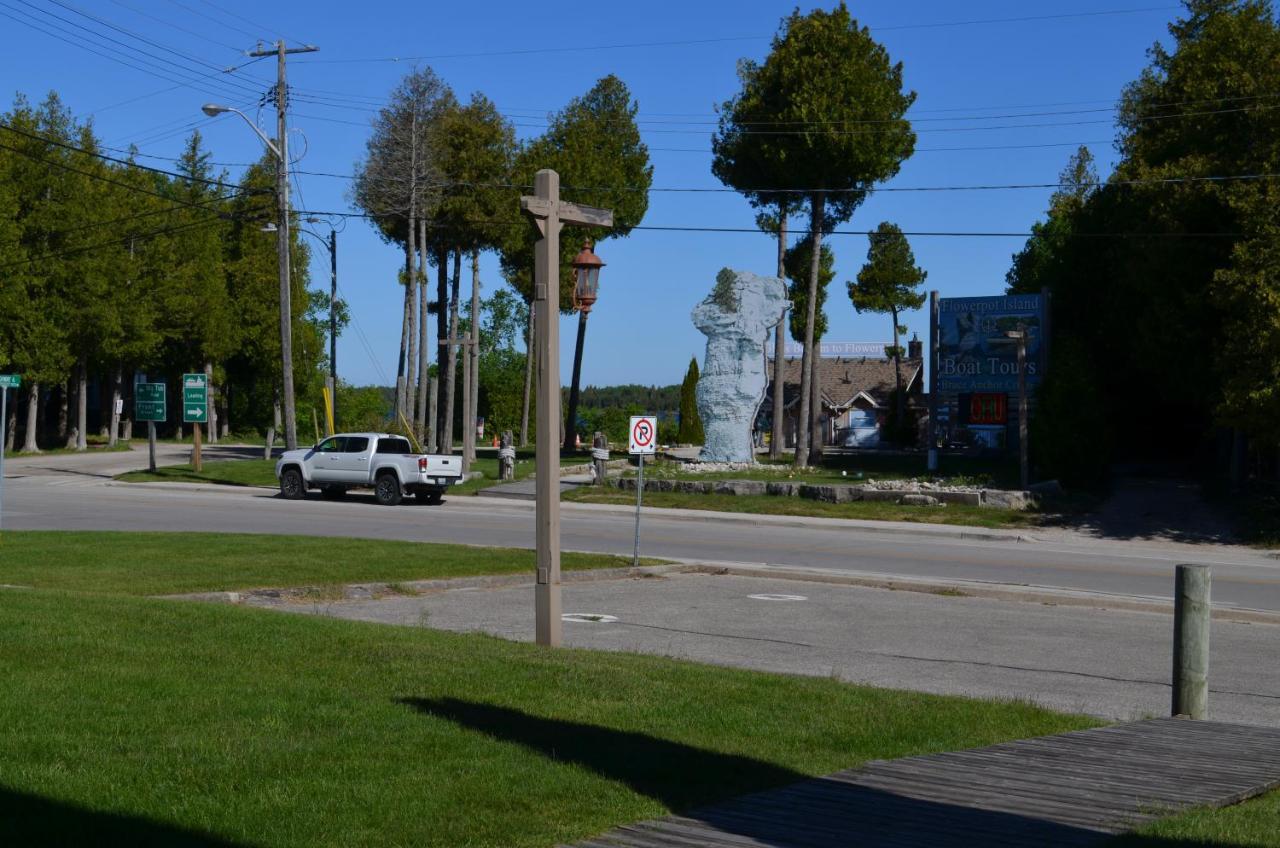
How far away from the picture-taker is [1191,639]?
865 centimetres

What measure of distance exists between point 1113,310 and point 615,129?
73.5 ft

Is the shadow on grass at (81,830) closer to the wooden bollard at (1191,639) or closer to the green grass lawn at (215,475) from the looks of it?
the wooden bollard at (1191,639)

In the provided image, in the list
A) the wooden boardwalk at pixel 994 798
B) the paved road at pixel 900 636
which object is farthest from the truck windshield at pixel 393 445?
the wooden boardwalk at pixel 994 798

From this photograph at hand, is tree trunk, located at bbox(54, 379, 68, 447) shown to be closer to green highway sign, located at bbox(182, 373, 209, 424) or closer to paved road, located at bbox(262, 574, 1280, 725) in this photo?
green highway sign, located at bbox(182, 373, 209, 424)

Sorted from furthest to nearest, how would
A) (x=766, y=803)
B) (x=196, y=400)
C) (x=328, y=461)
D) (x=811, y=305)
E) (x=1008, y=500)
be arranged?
(x=196, y=400)
(x=811, y=305)
(x=328, y=461)
(x=1008, y=500)
(x=766, y=803)

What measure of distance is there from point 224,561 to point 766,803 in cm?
1347

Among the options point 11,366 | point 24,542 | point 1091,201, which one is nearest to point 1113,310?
point 1091,201

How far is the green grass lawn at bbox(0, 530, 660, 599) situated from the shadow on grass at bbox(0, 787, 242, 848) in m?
9.70

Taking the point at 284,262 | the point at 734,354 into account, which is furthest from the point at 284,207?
the point at 734,354

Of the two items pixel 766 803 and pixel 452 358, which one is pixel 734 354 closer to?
pixel 452 358

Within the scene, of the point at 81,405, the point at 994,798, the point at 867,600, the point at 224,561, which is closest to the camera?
the point at 994,798

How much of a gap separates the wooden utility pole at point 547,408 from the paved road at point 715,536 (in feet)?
32.8

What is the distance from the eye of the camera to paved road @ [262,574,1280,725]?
10961 millimetres

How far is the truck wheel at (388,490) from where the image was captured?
3444 centimetres
